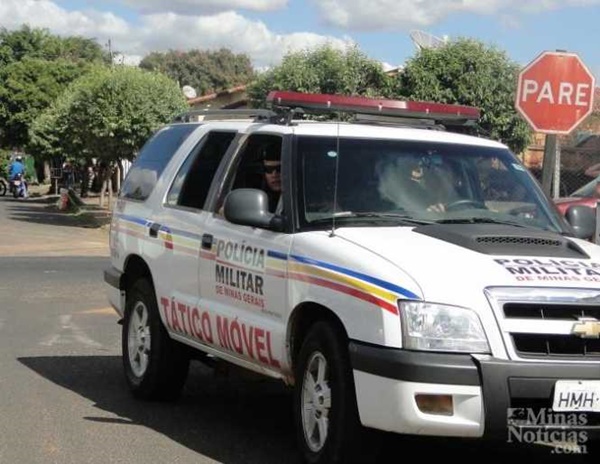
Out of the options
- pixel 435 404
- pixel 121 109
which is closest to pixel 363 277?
pixel 435 404

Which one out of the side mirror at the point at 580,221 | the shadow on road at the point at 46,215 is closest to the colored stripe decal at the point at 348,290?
the side mirror at the point at 580,221

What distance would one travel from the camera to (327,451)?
5.25 meters

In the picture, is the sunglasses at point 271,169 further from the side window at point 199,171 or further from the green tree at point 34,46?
the green tree at point 34,46

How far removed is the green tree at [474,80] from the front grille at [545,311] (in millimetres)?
19547

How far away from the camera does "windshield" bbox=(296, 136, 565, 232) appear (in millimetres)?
5949

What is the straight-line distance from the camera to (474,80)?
24.2 metres

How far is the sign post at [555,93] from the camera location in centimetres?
1012

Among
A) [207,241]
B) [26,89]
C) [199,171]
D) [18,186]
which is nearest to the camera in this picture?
[207,241]

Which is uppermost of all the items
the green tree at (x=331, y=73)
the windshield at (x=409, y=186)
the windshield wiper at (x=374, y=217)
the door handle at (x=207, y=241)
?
the green tree at (x=331, y=73)

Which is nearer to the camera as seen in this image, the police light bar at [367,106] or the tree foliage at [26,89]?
the police light bar at [367,106]

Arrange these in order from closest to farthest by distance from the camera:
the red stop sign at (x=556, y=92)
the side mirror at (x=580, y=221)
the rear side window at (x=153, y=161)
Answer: the side mirror at (x=580, y=221), the rear side window at (x=153, y=161), the red stop sign at (x=556, y=92)

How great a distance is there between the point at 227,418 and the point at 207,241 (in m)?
1.35

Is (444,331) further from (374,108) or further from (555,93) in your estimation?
(555,93)

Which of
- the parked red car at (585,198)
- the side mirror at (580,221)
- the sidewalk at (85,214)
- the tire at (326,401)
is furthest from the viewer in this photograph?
the sidewalk at (85,214)
